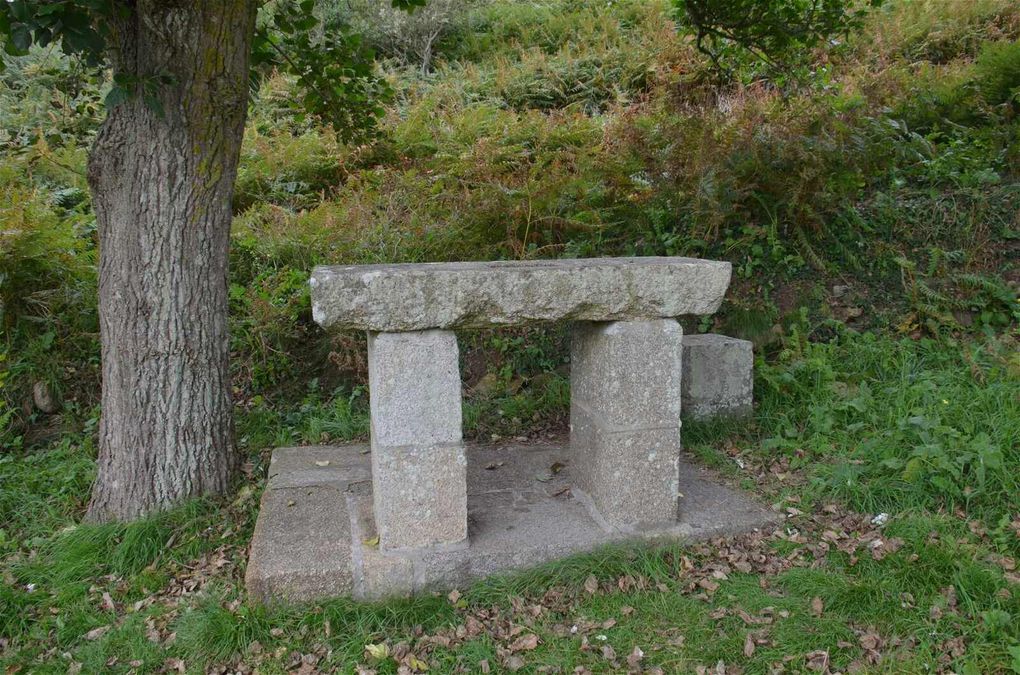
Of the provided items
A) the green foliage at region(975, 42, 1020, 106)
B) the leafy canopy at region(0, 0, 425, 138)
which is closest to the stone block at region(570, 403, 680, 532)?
the leafy canopy at region(0, 0, 425, 138)

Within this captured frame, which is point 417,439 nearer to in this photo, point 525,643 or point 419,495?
point 419,495

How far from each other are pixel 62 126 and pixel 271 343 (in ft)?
6.10

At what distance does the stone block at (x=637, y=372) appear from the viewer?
3062 mm

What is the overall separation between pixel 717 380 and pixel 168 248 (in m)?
3.16

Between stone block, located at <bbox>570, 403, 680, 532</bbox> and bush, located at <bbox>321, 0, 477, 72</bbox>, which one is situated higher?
bush, located at <bbox>321, 0, 477, 72</bbox>

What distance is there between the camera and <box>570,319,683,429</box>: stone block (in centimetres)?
306

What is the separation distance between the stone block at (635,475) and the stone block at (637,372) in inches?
2.2

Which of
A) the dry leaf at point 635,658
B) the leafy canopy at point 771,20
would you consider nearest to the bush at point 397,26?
the leafy canopy at point 771,20

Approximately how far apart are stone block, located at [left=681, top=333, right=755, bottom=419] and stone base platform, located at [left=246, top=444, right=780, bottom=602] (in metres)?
0.54

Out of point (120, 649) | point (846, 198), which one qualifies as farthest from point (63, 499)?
point (846, 198)

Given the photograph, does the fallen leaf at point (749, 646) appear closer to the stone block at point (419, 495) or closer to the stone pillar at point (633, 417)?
the stone pillar at point (633, 417)

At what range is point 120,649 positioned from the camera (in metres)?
2.78

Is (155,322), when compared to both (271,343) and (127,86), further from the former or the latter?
(271,343)

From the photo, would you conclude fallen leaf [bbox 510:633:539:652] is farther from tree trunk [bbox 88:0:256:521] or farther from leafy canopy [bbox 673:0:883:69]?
leafy canopy [bbox 673:0:883:69]
